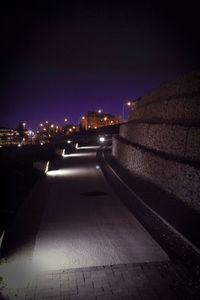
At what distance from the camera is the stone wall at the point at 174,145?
43.6ft

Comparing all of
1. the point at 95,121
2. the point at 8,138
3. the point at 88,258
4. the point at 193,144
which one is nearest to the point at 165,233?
the point at 88,258

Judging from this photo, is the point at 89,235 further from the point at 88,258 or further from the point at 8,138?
the point at 8,138

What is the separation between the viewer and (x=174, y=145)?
1714 cm

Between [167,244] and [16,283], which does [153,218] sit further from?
[16,283]

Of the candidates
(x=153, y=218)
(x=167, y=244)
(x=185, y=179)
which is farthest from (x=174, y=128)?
(x=167, y=244)

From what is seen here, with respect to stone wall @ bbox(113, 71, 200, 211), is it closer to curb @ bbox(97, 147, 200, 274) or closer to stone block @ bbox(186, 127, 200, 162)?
stone block @ bbox(186, 127, 200, 162)

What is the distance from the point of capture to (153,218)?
443 inches

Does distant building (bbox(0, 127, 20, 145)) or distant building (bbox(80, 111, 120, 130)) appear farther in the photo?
distant building (bbox(80, 111, 120, 130))

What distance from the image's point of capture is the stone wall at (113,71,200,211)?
523 inches

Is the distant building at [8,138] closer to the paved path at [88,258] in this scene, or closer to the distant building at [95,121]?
the distant building at [95,121]

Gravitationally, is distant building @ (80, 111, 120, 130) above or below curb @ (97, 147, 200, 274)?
above

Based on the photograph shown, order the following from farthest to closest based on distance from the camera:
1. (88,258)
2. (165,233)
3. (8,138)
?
(8,138) < (165,233) < (88,258)

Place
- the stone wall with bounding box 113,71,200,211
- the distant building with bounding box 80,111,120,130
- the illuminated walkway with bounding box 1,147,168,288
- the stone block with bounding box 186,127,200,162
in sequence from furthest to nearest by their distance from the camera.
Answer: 1. the distant building with bounding box 80,111,120,130
2. the stone block with bounding box 186,127,200,162
3. the stone wall with bounding box 113,71,200,211
4. the illuminated walkway with bounding box 1,147,168,288

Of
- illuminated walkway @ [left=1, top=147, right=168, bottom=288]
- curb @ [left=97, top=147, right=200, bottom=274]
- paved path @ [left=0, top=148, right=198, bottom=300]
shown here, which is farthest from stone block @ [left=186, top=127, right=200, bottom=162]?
paved path @ [left=0, top=148, right=198, bottom=300]
